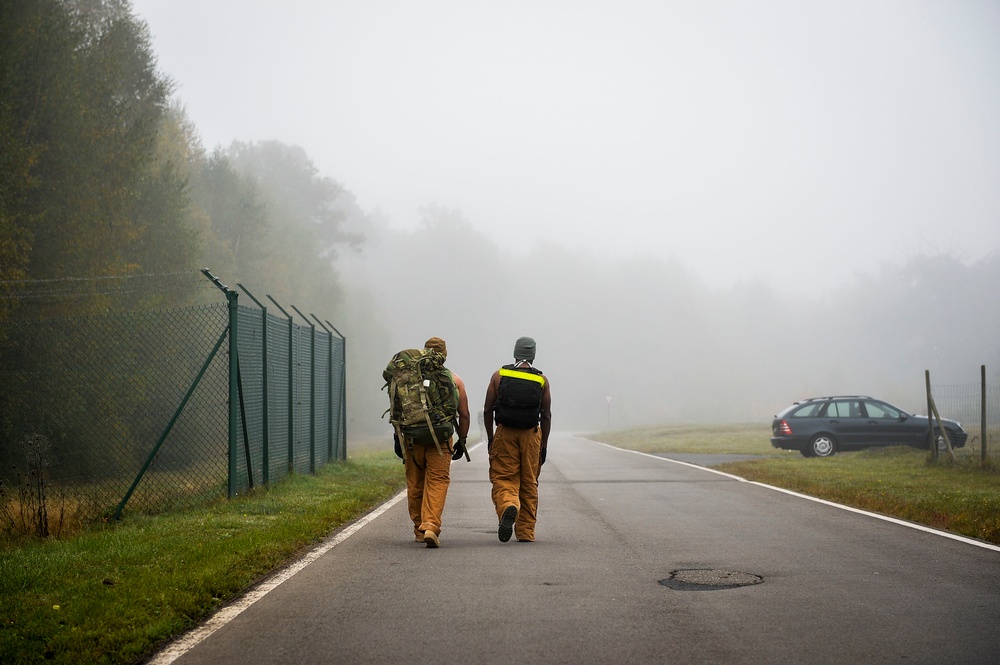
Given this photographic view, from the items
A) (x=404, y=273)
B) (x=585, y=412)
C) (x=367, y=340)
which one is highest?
(x=404, y=273)

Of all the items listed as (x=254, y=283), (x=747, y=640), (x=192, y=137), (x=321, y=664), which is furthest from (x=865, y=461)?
(x=192, y=137)

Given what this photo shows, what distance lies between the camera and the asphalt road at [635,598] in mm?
5277

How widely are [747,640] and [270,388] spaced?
1038 cm

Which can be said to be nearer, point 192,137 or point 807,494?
point 807,494

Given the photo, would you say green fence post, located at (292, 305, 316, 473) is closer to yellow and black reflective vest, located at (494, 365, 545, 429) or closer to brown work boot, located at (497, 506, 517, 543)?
yellow and black reflective vest, located at (494, 365, 545, 429)

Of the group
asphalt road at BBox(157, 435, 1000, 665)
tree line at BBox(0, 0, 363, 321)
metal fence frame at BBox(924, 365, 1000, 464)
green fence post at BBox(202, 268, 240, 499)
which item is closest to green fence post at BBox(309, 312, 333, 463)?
tree line at BBox(0, 0, 363, 321)

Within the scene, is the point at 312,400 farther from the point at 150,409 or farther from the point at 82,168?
the point at 82,168

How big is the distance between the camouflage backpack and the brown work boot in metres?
0.88

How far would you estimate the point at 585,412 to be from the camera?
11038 cm

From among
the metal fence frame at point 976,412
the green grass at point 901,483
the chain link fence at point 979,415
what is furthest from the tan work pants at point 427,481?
the chain link fence at point 979,415

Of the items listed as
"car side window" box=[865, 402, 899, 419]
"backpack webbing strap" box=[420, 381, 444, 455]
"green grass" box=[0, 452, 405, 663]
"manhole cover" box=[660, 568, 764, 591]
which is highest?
"backpack webbing strap" box=[420, 381, 444, 455]

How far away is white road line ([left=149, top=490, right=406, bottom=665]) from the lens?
5.36m

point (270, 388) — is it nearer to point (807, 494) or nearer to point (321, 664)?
point (807, 494)

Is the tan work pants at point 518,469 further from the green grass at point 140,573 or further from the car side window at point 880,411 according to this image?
the car side window at point 880,411
